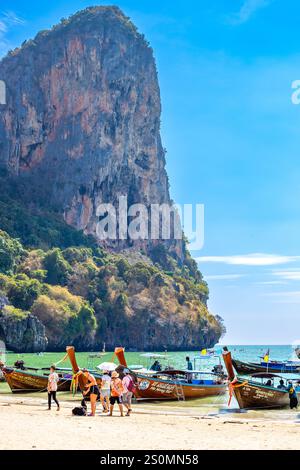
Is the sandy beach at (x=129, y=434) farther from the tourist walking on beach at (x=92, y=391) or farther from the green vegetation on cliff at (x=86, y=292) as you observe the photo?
the green vegetation on cliff at (x=86, y=292)

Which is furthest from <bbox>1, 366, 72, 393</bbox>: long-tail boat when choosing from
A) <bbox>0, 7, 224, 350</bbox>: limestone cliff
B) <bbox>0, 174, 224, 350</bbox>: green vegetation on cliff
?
<bbox>0, 7, 224, 350</bbox>: limestone cliff

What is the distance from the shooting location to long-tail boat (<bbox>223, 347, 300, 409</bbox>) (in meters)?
31.8

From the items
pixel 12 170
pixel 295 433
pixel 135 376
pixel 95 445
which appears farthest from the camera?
pixel 12 170

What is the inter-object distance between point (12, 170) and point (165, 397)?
149649mm

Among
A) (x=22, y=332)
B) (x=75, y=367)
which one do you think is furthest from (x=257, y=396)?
(x=22, y=332)

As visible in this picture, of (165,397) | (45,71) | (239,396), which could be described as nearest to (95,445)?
(239,396)

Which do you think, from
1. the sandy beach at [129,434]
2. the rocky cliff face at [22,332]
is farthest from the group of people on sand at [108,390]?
the rocky cliff face at [22,332]

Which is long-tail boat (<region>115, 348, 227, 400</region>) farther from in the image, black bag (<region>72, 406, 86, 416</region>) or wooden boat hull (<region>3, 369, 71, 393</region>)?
black bag (<region>72, 406, 86, 416</region>)

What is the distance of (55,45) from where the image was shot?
190m

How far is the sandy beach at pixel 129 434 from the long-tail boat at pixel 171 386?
8406 mm

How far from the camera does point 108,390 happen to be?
27250 millimetres

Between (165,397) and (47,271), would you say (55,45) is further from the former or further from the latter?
(165,397)

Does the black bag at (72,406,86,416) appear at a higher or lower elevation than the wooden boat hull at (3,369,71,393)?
higher

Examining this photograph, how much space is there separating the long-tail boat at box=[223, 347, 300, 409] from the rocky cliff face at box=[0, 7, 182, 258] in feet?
471
